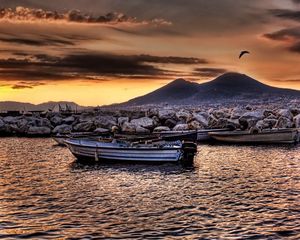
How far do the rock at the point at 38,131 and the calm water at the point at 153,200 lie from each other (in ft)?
117

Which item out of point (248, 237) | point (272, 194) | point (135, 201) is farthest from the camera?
point (272, 194)

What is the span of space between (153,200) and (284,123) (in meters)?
44.9

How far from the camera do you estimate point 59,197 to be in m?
26.4

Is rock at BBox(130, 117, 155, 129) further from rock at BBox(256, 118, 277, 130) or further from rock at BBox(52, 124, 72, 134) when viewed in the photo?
rock at BBox(256, 118, 277, 130)

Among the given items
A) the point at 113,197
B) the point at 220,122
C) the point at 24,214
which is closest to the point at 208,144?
the point at 220,122

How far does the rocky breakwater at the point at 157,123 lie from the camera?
220 ft

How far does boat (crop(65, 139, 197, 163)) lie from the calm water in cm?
144

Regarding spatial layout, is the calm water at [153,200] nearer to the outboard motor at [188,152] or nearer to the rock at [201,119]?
the outboard motor at [188,152]

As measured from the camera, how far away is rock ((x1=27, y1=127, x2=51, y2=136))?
257ft

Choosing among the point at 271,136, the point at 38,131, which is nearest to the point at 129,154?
the point at 271,136

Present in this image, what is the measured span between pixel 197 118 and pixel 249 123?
861cm

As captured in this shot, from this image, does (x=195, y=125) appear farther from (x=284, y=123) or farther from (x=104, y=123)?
(x=104, y=123)

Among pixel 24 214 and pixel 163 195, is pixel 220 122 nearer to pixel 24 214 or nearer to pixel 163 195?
pixel 163 195

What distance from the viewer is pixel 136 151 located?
40.7 metres
